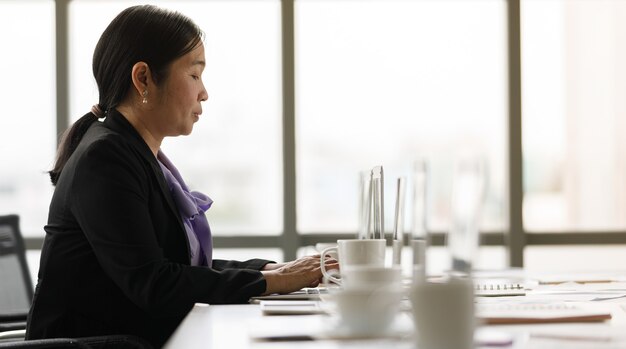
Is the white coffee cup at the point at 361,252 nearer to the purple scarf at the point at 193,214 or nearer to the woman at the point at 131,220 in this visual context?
the woman at the point at 131,220

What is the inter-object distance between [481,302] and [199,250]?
2.70ft

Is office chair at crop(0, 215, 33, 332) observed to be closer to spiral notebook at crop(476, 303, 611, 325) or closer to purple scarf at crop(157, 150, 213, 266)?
purple scarf at crop(157, 150, 213, 266)

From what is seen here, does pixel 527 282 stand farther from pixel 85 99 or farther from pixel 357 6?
pixel 85 99

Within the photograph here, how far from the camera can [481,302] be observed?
1.84 meters

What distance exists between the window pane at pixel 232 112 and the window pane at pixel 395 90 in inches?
9.3

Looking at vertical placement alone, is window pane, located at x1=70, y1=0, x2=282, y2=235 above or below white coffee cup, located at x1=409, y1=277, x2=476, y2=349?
above

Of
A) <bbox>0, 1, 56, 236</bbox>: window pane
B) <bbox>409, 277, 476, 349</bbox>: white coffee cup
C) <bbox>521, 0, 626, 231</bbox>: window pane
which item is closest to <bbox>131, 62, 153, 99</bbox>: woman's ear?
<bbox>409, 277, 476, 349</bbox>: white coffee cup

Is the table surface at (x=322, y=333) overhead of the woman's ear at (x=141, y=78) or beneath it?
beneath

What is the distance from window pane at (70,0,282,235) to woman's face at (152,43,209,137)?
8.11 feet

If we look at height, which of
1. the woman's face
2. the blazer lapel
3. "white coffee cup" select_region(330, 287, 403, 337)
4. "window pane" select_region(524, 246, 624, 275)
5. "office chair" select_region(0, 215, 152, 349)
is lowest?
"window pane" select_region(524, 246, 624, 275)

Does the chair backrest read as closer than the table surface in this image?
No

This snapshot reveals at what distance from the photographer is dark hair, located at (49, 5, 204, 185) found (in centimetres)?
224

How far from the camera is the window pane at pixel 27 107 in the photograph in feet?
16.0

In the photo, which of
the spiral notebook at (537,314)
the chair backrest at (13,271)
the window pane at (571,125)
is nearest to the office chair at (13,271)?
the chair backrest at (13,271)
